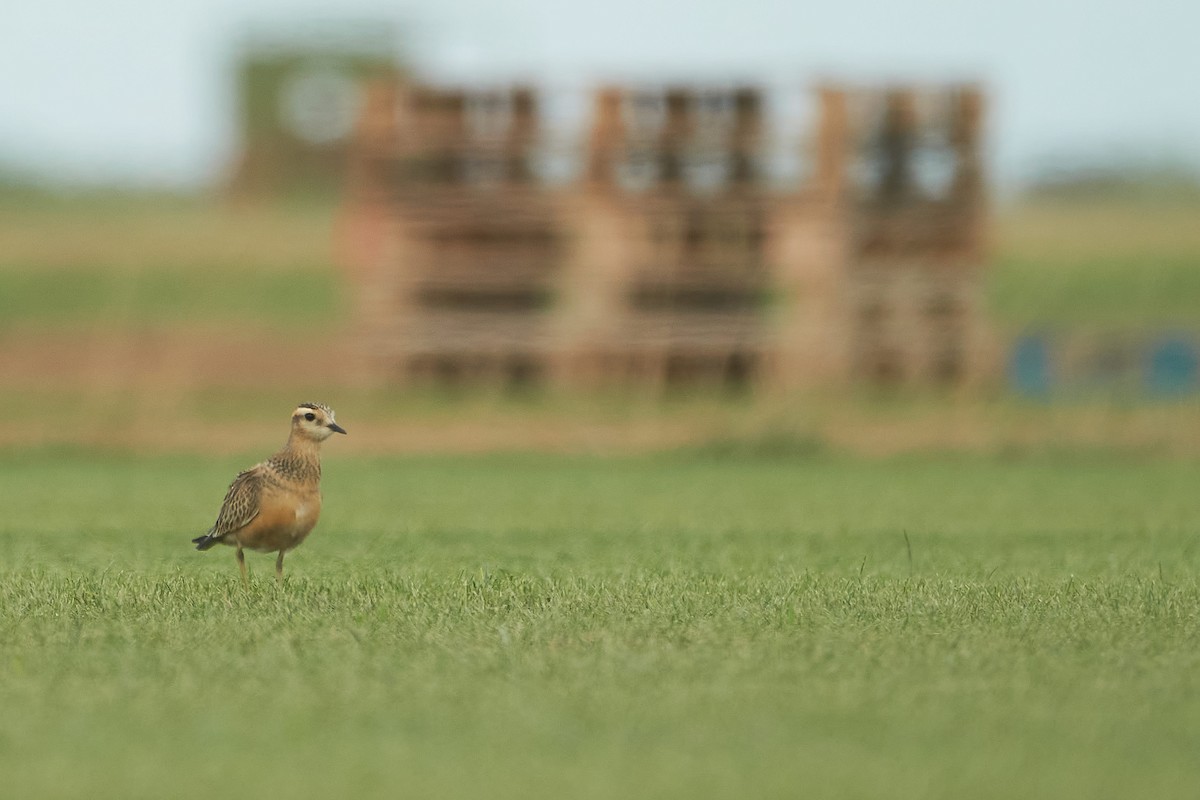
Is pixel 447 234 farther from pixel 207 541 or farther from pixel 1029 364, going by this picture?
pixel 207 541

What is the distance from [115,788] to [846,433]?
53.1ft

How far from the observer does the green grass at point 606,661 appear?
222 inches

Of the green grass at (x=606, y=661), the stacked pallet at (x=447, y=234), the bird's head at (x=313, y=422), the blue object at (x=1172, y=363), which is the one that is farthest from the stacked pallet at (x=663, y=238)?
the bird's head at (x=313, y=422)

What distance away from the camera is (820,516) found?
1445 cm

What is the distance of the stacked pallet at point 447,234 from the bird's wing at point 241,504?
64.4ft

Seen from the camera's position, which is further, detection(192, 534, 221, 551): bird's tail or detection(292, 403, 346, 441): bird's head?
detection(292, 403, 346, 441): bird's head

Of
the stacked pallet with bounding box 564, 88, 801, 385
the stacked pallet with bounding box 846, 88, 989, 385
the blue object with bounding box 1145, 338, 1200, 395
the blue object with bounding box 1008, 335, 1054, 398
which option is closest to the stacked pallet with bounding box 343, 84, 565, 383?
the stacked pallet with bounding box 564, 88, 801, 385

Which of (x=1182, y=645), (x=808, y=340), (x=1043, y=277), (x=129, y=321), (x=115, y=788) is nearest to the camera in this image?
(x=115, y=788)

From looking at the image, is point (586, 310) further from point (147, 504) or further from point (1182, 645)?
point (1182, 645)

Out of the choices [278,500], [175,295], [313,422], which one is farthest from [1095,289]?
[278,500]

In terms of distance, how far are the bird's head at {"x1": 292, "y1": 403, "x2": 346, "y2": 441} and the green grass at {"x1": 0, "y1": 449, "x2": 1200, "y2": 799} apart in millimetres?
713

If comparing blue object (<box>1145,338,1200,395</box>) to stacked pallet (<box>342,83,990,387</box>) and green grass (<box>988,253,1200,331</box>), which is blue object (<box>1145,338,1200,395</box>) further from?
green grass (<box>988,253,1200,331</box>)

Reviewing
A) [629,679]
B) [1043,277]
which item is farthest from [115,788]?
[1043,277]

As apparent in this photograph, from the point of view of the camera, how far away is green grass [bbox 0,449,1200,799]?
222 inches
